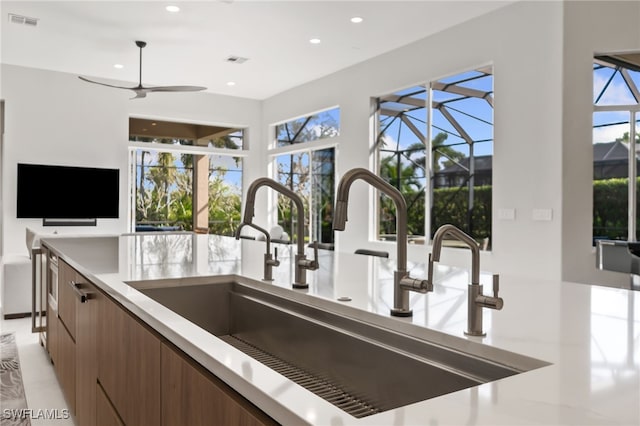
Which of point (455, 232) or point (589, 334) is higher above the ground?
point (455, 232)

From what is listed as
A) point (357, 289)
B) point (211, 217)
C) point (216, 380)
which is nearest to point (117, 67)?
point (211, 217)

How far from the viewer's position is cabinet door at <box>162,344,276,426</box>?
714 millimetres

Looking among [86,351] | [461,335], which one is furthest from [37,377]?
[461,335]

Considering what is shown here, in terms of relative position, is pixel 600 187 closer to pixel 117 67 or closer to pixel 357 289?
pixel 357 289

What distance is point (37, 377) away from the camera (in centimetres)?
331

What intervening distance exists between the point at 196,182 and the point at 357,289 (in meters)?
7.61

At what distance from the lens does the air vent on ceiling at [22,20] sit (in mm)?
5219

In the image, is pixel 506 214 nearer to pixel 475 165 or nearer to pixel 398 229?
pixel 475 165

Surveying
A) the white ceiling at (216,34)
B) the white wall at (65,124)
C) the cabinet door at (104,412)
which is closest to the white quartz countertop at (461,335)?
the cabinet door at (104,412)

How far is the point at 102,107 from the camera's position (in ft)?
24.8

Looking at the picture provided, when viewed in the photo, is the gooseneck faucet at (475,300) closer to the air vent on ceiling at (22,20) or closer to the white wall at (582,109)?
the white wall at (582,109)

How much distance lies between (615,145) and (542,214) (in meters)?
1.11

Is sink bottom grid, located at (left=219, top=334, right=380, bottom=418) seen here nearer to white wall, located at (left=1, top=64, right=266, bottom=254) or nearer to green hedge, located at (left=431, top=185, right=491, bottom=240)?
green hedge, located at (left=431, top=185, right=491, bottom=240)

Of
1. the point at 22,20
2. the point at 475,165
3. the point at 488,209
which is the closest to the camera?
the point at 488,209
